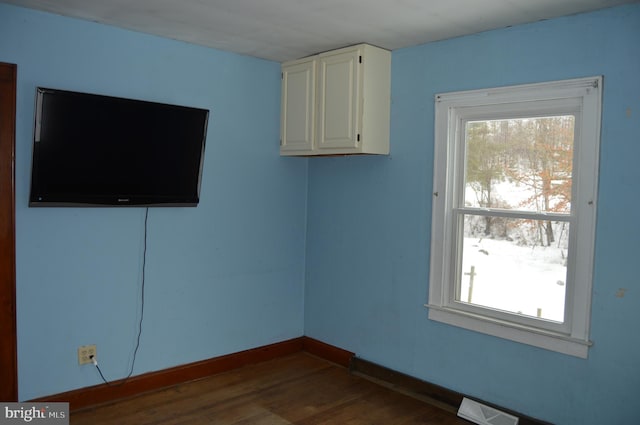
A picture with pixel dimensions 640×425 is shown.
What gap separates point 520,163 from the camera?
3080 mm

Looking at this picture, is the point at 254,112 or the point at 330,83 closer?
the point at 330,83

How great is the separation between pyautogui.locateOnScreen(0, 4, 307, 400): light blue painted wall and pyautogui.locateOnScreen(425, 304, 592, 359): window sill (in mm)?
1448

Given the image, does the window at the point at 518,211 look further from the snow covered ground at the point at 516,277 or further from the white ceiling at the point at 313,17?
the white ceiling at the point at 313,17

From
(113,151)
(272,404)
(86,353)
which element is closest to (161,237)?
(113,151)

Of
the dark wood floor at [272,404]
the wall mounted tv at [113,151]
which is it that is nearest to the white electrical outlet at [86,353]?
the dark wood floor at [272,404]

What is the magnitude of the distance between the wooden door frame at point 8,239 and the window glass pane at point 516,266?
2.76m

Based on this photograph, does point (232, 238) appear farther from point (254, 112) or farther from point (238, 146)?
point (254, 112)

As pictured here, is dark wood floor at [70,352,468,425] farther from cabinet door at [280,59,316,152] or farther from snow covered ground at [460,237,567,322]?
cabinet door at [280,59,316,152]

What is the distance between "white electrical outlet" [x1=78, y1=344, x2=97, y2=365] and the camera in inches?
125

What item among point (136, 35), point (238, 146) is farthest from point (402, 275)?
point (136, 35)

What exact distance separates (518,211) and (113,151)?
2.51 m

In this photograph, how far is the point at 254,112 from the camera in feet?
13.1

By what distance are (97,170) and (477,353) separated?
8.62 ft

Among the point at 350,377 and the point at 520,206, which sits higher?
the point at 520,206
